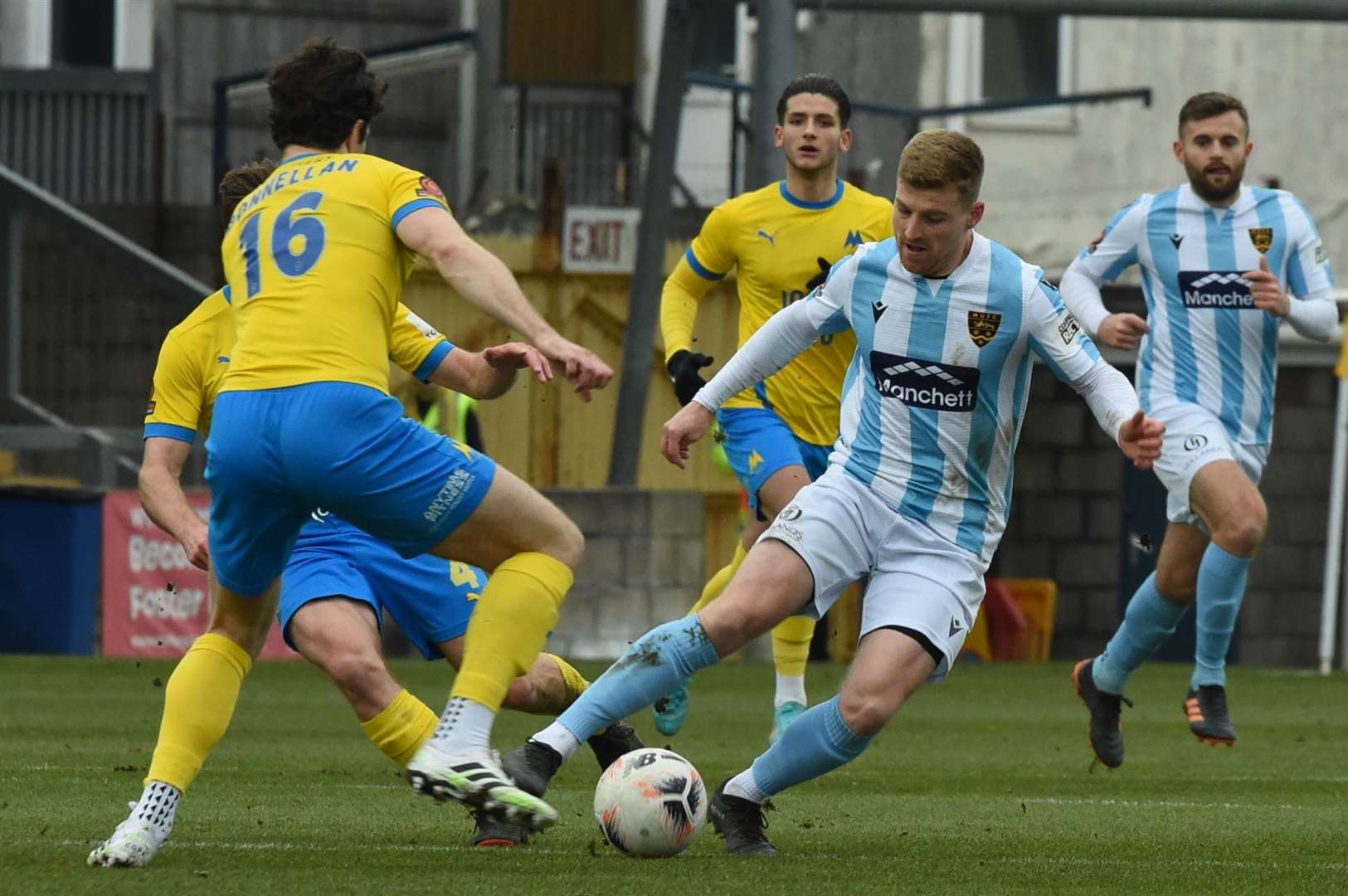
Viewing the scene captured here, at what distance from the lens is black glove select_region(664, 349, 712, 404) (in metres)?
8.66

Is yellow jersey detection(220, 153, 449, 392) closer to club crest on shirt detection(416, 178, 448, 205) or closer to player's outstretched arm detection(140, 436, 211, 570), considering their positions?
club crest on shirt detection(416, 178, 448, 205)

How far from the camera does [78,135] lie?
2156cm

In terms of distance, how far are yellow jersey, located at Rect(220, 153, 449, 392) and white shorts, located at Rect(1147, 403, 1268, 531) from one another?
4174 millimetres

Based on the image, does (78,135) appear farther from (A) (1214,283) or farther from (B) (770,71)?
(A) (1214,283)

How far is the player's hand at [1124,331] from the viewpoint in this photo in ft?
28.0

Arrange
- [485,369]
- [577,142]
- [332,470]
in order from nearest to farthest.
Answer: [332,470]
[485,369]
[577,142]

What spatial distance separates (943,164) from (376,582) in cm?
204

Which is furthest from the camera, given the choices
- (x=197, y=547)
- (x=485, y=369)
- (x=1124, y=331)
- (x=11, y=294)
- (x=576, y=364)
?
(x=11, y=294)

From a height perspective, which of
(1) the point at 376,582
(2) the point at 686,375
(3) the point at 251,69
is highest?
(3) the point at 251,69

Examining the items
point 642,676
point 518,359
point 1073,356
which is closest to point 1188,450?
point 1073,356

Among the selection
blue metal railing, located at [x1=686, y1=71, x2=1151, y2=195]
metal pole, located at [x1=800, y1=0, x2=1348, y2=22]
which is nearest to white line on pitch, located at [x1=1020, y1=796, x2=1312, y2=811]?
metal pole, located at [x1=800, y1=0, x2=1348, y2=22]

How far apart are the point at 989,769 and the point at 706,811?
3314mm

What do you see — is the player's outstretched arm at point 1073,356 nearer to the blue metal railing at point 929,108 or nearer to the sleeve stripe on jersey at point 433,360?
the sleeve stripe on jersey at point 433,360

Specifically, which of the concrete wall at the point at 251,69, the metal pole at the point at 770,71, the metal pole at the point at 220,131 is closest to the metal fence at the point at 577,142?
the concrete wall at the point at 251,69
